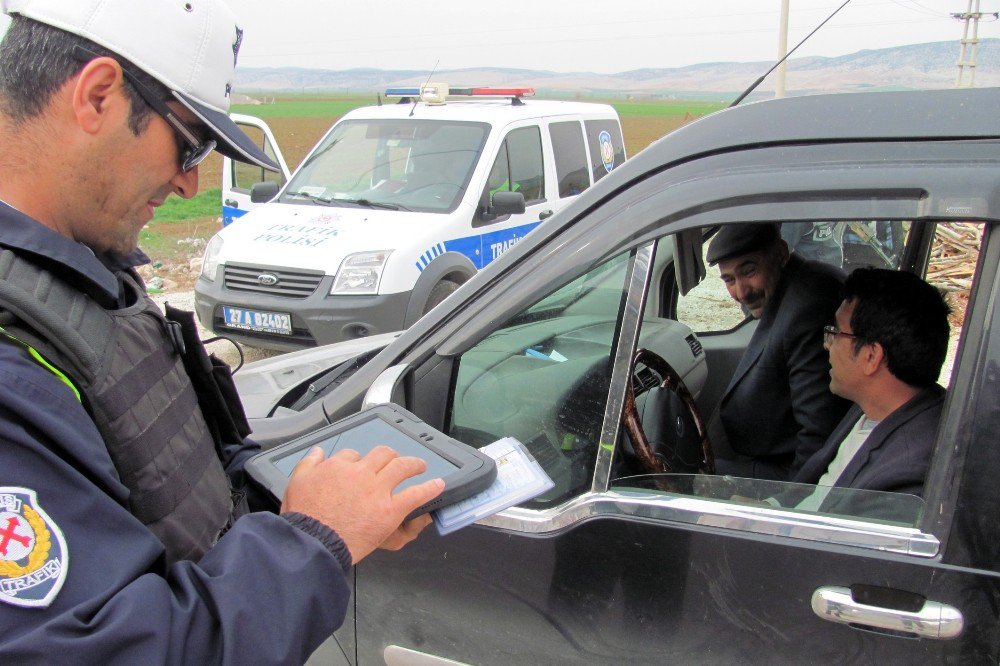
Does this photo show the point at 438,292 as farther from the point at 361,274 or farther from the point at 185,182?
the point at 185,182

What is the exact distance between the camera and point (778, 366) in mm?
2488

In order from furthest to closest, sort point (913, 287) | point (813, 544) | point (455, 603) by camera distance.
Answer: point (913, 287) → point (455, 603) → point (813, 544)

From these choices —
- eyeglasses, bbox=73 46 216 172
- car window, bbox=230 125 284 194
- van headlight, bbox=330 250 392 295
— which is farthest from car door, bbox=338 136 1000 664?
car window, bbox=230 125 284 194

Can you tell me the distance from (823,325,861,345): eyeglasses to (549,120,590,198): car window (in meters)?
4.87

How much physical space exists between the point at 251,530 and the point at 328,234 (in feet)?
16.0

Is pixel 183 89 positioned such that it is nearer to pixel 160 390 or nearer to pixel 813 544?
pixel 160 390

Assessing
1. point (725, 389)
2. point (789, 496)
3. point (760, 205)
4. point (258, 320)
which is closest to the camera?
point (760, 205)

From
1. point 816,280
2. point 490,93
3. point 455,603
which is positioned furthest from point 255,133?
point 455,603

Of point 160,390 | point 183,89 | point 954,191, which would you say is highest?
point 183,89

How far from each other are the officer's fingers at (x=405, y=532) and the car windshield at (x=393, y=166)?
484 centimetres

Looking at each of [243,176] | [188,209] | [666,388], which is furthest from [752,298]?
[188,209]

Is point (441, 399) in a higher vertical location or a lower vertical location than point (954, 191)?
lower

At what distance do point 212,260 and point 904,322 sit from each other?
203 inches

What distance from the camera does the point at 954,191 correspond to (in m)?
1.24
